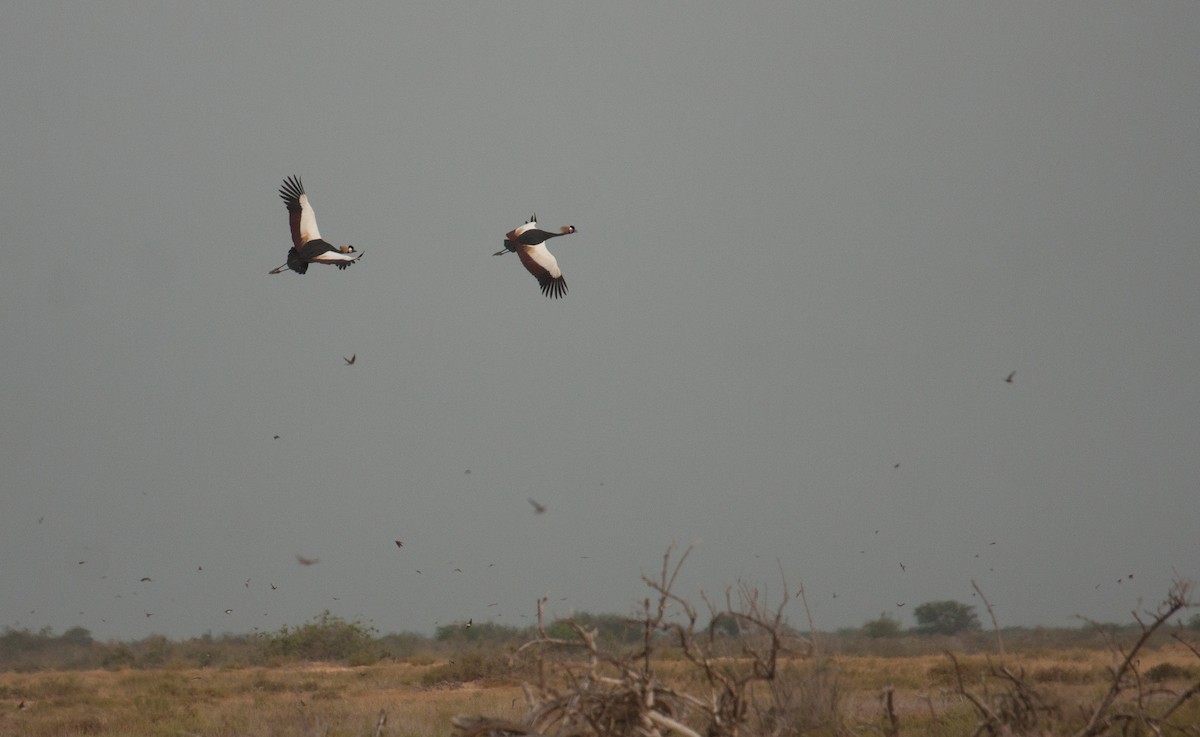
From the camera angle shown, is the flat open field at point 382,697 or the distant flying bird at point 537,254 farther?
the distant flying bird at point 537,254

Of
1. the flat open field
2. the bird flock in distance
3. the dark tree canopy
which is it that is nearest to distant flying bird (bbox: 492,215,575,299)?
the bird flock in distance

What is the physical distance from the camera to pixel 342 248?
40.9 feet

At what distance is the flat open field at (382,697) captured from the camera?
11.2m

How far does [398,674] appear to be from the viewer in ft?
70.8

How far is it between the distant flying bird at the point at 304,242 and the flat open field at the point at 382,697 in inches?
210

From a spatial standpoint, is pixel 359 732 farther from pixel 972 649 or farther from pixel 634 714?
pixel 972 649

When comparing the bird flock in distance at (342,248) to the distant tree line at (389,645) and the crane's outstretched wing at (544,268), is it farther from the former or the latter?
the distant tree line at (389,645)

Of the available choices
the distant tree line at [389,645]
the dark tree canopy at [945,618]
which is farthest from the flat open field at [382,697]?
the dark tree canopy at [945,618]

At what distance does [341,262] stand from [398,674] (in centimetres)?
1212

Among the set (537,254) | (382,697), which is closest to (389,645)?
(382,697)

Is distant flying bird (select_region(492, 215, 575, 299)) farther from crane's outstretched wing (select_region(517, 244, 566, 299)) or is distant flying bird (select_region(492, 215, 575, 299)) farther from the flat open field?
the flat open field

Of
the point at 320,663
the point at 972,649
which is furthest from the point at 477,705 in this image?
the point at 972,649

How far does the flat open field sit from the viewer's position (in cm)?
1116

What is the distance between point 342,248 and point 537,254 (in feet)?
9.94
